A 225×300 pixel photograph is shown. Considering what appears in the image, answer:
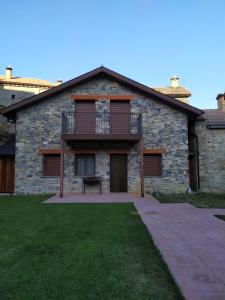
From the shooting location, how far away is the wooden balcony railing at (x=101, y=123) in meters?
15.2

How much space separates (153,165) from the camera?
15227 millimetres

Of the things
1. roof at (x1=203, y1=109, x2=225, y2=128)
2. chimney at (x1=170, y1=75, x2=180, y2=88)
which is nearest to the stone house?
roof at (x1=203, y1=109, x2=225, y2=128)

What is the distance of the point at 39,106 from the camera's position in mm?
15320

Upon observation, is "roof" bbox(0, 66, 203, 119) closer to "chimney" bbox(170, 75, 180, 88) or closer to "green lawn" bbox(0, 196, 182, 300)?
"green lawn" bbox(0, 196, 182, 300)

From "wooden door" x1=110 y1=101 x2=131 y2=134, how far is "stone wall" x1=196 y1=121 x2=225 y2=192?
14.4 ft

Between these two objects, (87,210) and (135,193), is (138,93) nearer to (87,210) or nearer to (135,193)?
(135,193)

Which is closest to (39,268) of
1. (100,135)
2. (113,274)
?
(113,274)

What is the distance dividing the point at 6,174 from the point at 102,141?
5.68 meters

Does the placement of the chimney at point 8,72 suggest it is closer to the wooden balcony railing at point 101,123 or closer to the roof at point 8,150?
the roof at point 8,150

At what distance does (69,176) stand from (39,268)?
35.8 ft

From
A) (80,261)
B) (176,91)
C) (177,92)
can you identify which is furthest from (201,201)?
(176,91)

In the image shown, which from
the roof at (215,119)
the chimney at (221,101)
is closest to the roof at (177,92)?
the chimney at (221,101)

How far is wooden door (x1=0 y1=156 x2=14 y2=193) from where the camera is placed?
Answer: 50.2ft

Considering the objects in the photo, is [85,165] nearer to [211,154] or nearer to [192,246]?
[211,154]
